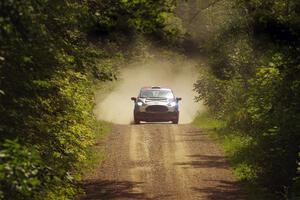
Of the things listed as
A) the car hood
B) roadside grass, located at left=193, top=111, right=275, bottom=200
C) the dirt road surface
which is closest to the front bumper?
the car hood

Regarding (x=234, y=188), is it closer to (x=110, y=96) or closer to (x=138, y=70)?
(x=110, y=96)

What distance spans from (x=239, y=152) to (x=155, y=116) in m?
12.7

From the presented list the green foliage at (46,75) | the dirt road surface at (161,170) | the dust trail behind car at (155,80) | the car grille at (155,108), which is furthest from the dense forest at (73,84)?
the dust trail behind car at (155,80)

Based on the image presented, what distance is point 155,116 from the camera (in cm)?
3177

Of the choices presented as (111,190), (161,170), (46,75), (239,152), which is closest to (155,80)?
(239,152)

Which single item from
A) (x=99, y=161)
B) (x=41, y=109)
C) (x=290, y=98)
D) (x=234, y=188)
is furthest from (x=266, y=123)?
(x=99, y=161)

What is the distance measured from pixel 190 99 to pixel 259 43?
3504cm

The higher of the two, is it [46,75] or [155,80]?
[155,80]

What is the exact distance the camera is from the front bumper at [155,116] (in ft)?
104

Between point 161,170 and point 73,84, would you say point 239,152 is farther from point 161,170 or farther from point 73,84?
point 73,84

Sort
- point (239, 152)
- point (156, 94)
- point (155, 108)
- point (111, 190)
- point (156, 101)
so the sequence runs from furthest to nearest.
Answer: point (156, 94) → point (156, 101) → point (155, 108) → point (239, 152) → point (111, 190)

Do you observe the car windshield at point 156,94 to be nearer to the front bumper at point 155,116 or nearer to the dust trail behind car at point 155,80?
the front bumper at point 155,116

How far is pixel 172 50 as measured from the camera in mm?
68000

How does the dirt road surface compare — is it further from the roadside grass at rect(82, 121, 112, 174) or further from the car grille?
the car grille
